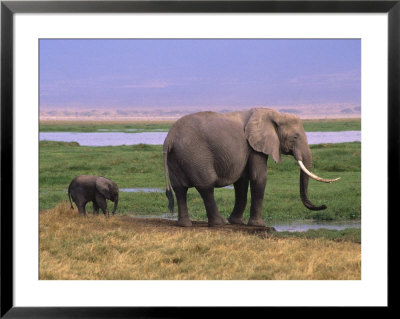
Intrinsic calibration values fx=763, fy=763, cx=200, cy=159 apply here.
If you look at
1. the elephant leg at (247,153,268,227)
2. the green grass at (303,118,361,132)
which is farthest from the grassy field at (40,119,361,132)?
the elephant leg at (247,153,268,227)

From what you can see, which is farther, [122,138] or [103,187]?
[122,138]

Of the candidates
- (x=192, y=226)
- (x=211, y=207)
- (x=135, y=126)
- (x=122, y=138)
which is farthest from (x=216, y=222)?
(x=122, y=138)

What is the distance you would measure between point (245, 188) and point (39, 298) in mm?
4538

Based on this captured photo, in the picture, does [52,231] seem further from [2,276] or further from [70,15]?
[70,15]

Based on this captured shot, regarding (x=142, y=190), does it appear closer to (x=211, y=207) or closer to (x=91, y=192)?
(x=91, y=192)

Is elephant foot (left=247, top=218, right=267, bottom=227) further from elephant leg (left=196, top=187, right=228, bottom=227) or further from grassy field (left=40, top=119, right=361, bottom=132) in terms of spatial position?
grassy field (left=40, top=119, right=361, bottom=132)

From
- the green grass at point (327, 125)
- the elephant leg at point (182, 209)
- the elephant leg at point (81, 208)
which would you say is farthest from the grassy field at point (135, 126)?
the elephant leg at point (182, 209)

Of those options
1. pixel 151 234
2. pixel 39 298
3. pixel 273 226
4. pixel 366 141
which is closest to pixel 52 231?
pixel 151 234

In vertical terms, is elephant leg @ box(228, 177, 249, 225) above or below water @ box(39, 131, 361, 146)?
below

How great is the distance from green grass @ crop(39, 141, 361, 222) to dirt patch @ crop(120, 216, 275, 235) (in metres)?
1.13

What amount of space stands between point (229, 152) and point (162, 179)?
5.15 metres

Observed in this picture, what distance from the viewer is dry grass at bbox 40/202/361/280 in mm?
9039

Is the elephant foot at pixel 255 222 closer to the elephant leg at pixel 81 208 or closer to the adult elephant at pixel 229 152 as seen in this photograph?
the adult elephant at pixel 229 152

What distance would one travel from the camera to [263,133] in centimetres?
1164
